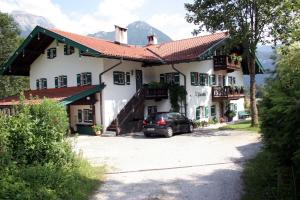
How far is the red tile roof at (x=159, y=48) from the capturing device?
28.7 m

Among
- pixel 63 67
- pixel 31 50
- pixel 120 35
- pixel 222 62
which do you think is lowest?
pixel 63 67

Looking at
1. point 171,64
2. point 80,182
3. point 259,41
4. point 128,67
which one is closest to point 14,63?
point 128,67

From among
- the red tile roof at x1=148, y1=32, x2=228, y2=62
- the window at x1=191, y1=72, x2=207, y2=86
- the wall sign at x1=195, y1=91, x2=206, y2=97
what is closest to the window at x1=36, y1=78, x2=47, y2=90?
the red tile roof at x1=148, y1=32, x2=228, y2=62

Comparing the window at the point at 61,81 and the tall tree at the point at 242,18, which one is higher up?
the tall tree at the point at 242,18

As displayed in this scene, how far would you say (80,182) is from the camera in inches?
430

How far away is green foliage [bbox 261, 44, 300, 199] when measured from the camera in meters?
6.91

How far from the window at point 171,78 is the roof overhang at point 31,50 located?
7.71 m

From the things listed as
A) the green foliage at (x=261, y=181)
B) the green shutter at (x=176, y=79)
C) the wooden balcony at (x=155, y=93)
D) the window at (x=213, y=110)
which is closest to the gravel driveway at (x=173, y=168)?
the green foliage at (x=261, y=181)

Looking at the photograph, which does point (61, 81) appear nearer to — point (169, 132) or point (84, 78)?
point (84, 78)

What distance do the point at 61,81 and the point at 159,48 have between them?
9866mm

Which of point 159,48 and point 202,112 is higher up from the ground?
point 159,48

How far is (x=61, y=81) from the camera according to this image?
31672 millimetres

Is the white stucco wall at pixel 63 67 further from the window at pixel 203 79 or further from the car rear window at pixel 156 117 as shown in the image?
the window at pixel 203 79

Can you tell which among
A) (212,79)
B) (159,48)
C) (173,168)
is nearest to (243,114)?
(212,79)
